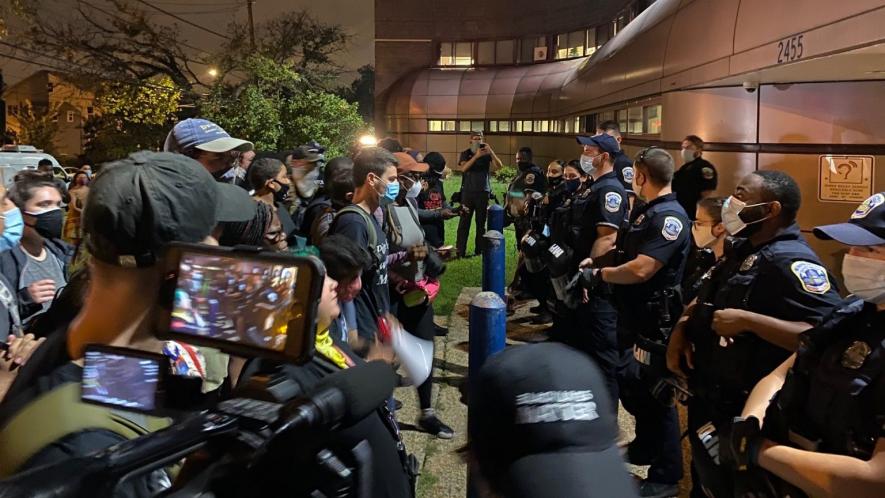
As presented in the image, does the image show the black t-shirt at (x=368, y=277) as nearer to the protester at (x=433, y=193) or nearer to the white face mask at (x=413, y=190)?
the white face mask at (x=413, y=190)

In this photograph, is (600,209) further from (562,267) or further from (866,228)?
(866,228)

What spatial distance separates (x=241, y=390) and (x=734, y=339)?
2.51 meters

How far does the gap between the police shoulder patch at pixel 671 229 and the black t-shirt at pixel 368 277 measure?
178cm

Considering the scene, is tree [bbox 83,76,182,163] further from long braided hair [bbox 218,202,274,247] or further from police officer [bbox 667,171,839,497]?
police officer [bbox 667,171,839,497]

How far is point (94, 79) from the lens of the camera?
25.5 m

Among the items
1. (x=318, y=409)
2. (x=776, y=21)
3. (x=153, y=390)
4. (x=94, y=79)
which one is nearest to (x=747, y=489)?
(x=318, y=409)

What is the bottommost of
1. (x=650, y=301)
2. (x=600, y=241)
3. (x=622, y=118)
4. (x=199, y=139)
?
(x=650, y=301)

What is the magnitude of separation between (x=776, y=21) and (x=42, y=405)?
20.5 feet

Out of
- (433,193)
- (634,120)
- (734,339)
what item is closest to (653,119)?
(634,120)

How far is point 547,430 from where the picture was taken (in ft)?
4.20

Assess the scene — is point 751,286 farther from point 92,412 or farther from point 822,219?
point 822,219

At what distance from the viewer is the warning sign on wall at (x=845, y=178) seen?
6.28m

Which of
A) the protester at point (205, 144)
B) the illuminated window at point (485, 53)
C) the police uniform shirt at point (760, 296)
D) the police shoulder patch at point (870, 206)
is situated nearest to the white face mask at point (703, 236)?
the police uniform shirt at point (760, 296)

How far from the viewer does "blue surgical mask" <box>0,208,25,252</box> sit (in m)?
3.00
